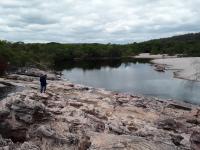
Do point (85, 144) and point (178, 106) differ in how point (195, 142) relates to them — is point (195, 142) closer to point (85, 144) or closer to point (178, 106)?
point (85, 144)

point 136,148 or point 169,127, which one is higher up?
point 136,148

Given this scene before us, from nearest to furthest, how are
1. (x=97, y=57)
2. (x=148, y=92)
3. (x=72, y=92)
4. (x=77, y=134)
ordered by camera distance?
(x=77, y=134) < (x=72, y=92) < (x=148, y=92) < (x=97, y=57)

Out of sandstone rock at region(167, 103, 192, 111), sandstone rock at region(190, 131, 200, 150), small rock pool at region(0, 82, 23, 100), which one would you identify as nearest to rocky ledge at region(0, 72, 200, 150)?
sandstone rock at region(190, 131, 200, 150)

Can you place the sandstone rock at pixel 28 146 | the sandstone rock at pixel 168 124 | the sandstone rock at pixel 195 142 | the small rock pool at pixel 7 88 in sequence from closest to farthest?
the sandstone rock at pixel 195 142, the sandstone rock at pixel 28 146, the sandstone rock at pixel 168 124, the small rock pool at pixel 7 88

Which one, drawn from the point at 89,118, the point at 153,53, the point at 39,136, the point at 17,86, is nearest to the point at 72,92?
the point at 17,86

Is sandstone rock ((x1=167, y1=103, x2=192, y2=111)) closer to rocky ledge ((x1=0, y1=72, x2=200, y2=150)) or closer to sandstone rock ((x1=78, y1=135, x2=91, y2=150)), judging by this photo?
rocky ledge ((x1=0, y1=72, x2=200, y2=150))

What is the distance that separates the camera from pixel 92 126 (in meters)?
25.5

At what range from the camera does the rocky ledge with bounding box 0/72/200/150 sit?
701 inches

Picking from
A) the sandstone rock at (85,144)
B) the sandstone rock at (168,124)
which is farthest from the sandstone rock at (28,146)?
the sandstone rock at (168,124)

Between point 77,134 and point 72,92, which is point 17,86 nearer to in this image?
point 72,92

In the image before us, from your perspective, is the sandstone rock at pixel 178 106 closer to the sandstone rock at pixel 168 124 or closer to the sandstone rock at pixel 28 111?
the sandstone rock at pixel 168 124

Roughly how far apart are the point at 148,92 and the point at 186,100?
8.22m

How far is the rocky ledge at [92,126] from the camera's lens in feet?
58.4

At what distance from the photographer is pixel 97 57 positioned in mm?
173375
